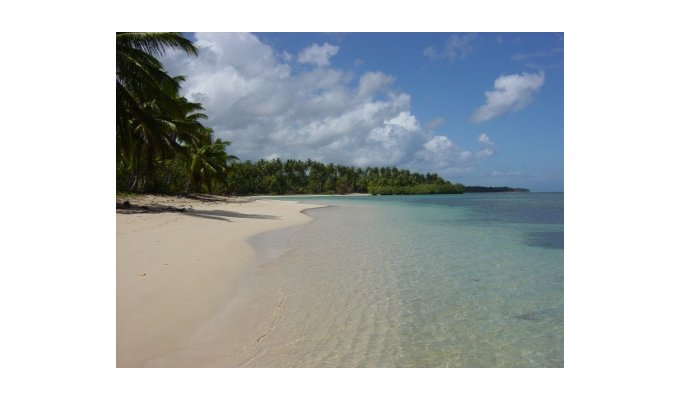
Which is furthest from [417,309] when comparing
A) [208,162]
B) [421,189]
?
[421,189]

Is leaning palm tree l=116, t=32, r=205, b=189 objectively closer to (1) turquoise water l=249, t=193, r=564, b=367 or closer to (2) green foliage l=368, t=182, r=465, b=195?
(1) turquoise water l=249, t=193, r=564, b=367

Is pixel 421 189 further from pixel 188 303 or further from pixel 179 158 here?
pixel 188 303

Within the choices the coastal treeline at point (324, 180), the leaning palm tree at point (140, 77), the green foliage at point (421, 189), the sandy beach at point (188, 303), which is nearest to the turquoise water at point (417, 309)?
the sandy beach at point (188, 303)

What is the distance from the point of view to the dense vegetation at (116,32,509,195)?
10945 millimetres

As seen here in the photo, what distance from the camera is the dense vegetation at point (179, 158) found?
35.9 ft

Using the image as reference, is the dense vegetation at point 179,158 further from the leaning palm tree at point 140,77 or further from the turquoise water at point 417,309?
the turquoise water at point 417,309

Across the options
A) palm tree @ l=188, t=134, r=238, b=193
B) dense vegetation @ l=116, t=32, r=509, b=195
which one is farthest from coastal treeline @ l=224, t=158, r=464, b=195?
palm tree @ l=188, t=134, r=238, b=193

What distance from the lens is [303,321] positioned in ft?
12.6

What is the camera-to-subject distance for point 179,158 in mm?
32469
